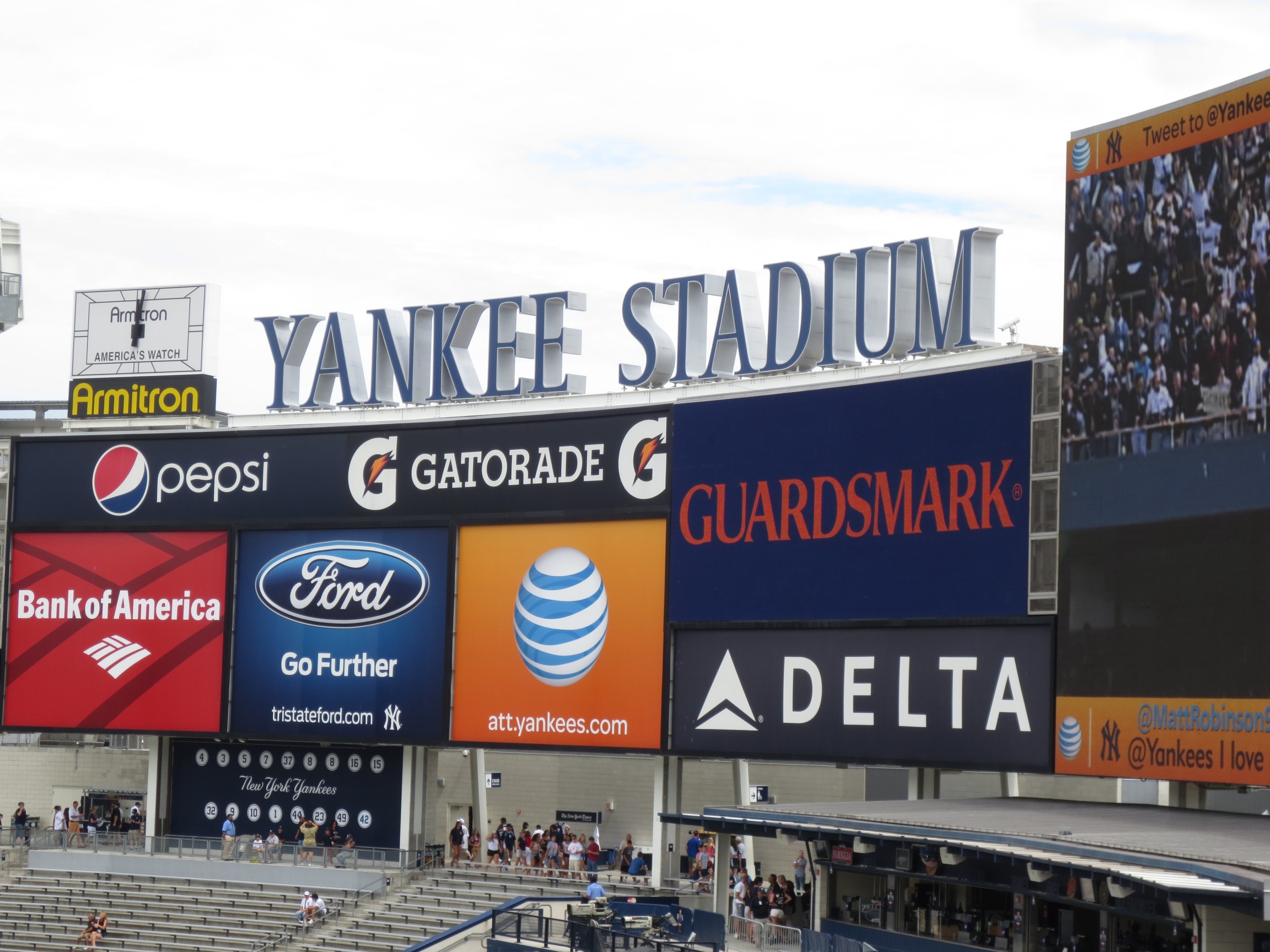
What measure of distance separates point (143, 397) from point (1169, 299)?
32.6 metres

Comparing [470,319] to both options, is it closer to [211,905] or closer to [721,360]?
[721,360]

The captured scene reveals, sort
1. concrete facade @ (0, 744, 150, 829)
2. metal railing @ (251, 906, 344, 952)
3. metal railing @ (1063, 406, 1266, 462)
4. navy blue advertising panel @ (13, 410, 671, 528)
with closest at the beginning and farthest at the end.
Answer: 1. metal railing @ (1063, 406, 1266, 462)
2. metal railing @ (251, 906, 344, 952)
3. navy blue advertising panel @ (13, 410, 671, 528)
4. concrete facade @ (0, 744, 150, 829)

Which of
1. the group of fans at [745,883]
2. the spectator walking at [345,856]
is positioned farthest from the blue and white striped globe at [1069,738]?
the spectator walking at [345,856]

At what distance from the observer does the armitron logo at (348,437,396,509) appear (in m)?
52.3

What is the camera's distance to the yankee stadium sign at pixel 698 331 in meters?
44.5

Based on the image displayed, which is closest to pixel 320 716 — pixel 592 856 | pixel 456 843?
pixel 456 843

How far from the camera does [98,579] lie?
2178 inches

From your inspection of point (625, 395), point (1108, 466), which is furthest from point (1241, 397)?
point (625, 395)

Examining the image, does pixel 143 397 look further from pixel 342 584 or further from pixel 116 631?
pixel 342 584

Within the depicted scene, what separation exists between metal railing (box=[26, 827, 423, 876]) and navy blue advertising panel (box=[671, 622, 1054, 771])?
882 cm

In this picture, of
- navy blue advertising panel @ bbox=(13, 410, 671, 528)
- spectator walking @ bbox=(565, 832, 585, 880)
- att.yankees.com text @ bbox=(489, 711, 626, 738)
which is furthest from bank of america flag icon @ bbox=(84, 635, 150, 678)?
spectator walking @ bbox=(565, 832, 585, 880)

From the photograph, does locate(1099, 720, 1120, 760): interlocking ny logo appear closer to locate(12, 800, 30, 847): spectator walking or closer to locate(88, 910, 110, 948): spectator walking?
locate(88, 910, 110, 948): spectator walking

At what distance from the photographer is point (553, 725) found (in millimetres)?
48312

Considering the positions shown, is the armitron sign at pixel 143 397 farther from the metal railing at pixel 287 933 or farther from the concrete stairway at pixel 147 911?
the metal railing at pixel 287 933
